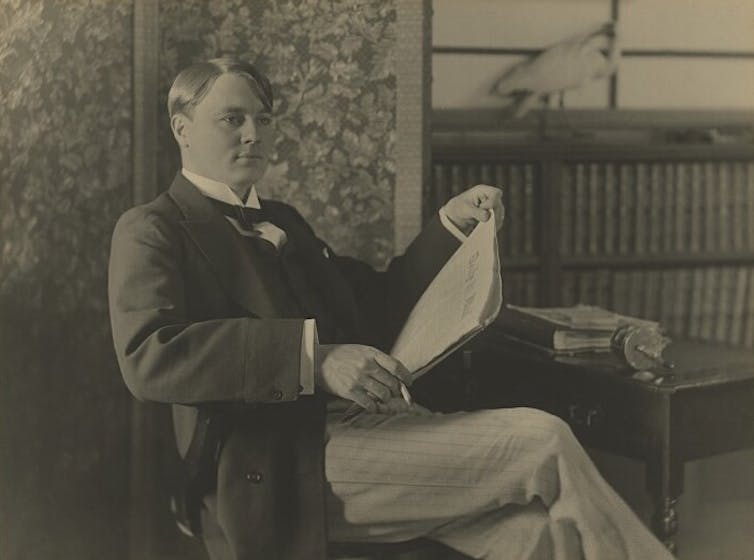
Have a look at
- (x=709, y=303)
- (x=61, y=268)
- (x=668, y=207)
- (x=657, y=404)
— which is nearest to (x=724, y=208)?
(x=668, y=207)

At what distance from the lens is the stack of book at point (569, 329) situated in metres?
1.76

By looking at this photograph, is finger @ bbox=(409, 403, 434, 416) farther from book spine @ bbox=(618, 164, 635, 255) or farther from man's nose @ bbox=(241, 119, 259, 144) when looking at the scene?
book spine @ bbox=(618, 164, 635, 255)

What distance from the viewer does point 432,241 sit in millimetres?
1564

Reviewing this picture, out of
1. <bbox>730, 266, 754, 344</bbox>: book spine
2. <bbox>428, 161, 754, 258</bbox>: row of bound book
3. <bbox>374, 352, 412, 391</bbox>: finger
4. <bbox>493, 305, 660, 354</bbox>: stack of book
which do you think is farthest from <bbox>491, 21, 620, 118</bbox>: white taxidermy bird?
<bbox>374, 352, 412, 391</bbox>: finger

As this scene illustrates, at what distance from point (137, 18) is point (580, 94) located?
4.56ft

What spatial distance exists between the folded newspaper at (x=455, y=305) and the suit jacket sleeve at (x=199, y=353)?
182 mm

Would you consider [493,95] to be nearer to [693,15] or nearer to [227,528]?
[693,15]

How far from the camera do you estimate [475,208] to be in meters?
1.51

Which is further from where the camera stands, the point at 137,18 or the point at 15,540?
the point at 137,18

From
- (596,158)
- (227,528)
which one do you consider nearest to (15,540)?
(227,528)

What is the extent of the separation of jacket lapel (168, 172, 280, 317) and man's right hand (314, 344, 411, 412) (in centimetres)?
19

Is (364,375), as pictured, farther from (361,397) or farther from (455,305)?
(455,305)

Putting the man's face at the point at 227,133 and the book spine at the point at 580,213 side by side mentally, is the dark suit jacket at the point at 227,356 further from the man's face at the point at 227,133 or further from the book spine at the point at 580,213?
the book spine at the point at 580,213

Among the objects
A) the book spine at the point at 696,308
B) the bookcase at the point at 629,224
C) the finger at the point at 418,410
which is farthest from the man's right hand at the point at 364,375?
the book spine at the point at 696,308
